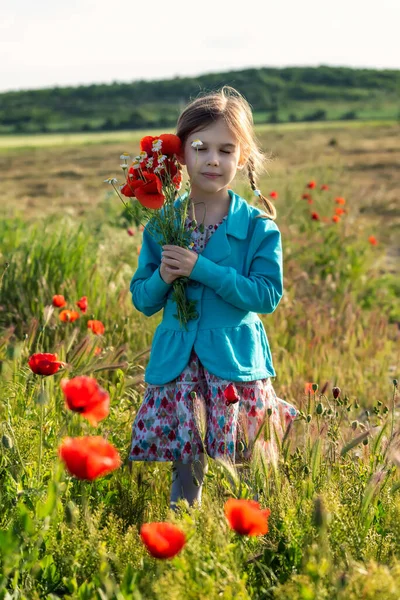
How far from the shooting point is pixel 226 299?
2.55m

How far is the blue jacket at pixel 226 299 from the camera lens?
2.55 m

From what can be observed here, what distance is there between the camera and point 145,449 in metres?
2.63

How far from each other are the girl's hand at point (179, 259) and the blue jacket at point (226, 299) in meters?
0.02

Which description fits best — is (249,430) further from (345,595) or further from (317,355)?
(317,355)

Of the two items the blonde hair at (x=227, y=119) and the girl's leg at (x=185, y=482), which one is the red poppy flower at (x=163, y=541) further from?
the blonde hair at (x=227, y=119)

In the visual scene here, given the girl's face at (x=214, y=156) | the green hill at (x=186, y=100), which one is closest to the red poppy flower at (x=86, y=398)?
the girl's face at (x=214, y=156)

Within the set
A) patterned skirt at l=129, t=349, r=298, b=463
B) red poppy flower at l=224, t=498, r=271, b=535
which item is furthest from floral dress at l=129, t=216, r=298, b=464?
red poppy flower at l=224, t=498, r=271, b=535

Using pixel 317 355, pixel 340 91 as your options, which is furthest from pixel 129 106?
pixel 317 355

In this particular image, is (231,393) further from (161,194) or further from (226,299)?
(161,194)

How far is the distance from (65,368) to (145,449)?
419 millimetres

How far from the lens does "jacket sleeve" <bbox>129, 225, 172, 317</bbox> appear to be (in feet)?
8.66

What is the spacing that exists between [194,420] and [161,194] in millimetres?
716

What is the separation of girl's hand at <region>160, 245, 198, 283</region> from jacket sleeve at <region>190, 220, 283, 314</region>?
20mm

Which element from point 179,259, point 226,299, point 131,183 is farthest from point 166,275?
point 131,183
